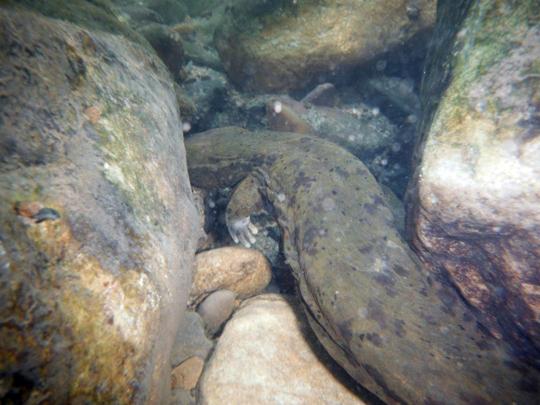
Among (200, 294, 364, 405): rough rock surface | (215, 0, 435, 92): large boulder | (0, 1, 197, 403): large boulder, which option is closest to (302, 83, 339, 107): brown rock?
(215, 0, 435, 92): large boulder

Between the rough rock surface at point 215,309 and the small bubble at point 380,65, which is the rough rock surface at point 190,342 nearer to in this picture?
the rough rock surface at point 215,309

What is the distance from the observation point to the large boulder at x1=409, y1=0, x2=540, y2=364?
8.98 feet

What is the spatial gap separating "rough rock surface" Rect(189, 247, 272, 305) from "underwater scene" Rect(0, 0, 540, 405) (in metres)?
0.02

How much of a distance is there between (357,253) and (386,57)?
471 cm

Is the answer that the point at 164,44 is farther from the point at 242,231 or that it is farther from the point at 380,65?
the point at 380,65

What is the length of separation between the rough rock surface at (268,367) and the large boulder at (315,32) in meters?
4.64

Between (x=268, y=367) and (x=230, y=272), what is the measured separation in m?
1.43

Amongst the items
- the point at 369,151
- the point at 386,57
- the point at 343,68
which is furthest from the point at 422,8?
the point at 369,151

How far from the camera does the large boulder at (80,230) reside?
1.41 metres

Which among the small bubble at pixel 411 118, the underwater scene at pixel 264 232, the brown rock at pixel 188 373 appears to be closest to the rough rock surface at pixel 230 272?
the underwater scene at pixel 264 232

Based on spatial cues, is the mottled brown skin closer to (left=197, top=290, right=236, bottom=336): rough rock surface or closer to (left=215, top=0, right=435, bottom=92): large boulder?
(left=197, top=290, right=236, bottom=336): rough rock surface

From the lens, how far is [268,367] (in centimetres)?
320

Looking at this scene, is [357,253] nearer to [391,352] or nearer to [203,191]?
[391,352]

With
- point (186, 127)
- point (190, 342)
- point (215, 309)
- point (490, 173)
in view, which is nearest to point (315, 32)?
point (186, 127)
